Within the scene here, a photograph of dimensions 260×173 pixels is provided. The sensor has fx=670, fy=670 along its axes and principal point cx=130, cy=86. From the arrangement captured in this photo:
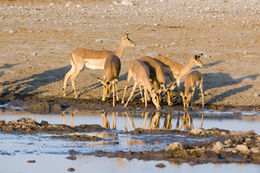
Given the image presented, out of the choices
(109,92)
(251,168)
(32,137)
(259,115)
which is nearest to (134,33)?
(109,92)

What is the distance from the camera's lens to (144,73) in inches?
652

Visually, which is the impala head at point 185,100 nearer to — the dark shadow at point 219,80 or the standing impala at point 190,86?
the standing impala at point 190,86

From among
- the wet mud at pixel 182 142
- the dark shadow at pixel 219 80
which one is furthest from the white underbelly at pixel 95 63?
the wet mud at pixel 182 142

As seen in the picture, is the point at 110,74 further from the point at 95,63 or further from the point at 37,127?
the point at 37,127

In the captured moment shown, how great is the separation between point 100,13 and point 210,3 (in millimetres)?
6831

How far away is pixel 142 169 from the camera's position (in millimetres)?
10047

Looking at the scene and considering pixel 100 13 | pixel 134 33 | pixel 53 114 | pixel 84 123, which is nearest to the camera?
pixel 84 123

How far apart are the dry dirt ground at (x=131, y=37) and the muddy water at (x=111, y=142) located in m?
2.61

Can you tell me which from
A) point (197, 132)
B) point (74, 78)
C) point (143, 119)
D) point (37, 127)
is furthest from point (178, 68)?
point (37, 127)

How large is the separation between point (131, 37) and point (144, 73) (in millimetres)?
7565

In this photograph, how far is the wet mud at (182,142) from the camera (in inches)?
427

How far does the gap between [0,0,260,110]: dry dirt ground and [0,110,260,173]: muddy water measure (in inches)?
103

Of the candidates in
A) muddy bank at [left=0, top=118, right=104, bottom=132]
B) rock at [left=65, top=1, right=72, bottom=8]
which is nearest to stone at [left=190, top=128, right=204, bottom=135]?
muddy bank at [left=0, top=118, right=104, bottom=132]

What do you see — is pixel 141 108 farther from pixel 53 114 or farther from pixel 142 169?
pixel 142 169
